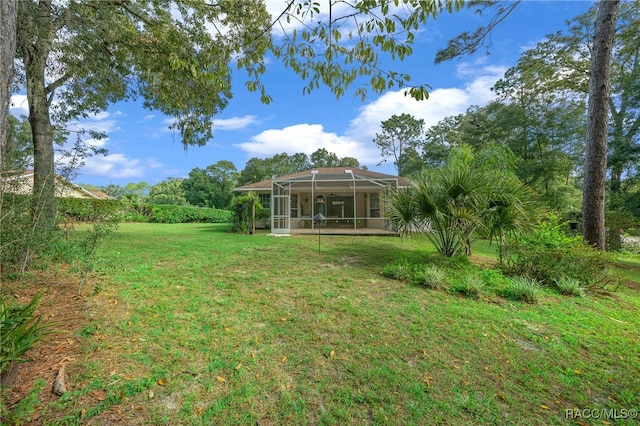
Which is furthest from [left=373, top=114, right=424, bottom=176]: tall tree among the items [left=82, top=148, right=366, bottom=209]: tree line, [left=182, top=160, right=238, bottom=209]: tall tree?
[left=182, top=160, right=238, bottom=209]: tall tree

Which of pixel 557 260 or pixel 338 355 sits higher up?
pixel 557 260

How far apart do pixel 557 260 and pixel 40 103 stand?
12965 mm

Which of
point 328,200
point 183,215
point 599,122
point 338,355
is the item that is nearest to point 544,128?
point 599,122

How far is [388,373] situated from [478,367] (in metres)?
1.01

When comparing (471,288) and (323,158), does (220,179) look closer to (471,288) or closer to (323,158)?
(323,158)

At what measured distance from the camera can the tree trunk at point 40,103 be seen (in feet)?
12.9

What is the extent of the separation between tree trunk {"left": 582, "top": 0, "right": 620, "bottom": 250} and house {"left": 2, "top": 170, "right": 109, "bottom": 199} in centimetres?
1042

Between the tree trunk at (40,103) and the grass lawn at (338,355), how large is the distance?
146 centimetres

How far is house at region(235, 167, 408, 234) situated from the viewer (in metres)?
14.1

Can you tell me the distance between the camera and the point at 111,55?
7.17 metres

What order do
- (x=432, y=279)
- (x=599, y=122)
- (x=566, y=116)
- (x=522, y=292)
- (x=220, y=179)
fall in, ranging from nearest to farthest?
(x=522, y=292), (x=432, y=279), (x=599, y=122), (x=566, y=116), (x=220, y=179)

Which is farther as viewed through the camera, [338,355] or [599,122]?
[599,122]

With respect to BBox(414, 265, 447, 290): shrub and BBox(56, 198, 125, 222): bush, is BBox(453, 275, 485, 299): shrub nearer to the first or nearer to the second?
BBox(414, 265, 447, 290): shrub

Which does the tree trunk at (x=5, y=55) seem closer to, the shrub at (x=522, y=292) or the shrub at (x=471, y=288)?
the shrub at (x=471, y=288)
